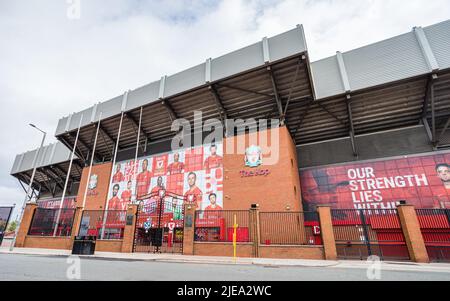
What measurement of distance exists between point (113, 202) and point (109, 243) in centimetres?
1320

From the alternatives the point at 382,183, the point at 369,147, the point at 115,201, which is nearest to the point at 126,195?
the point at 115,201

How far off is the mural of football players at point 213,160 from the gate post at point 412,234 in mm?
14903

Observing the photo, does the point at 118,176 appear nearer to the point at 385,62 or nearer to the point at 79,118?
the point at 79,118

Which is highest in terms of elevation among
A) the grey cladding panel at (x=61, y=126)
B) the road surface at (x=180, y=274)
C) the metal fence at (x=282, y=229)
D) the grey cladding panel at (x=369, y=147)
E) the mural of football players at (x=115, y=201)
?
the grey cladding panel at (x=61, y=126)

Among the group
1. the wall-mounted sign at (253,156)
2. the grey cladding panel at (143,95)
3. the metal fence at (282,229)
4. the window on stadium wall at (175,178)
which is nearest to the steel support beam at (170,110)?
the grey cladding panel at (143,95)

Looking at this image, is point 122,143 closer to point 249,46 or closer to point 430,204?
point 249,46

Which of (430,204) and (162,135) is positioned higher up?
(162,135)

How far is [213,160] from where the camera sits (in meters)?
23.2

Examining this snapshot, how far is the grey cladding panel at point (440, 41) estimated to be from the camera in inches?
667

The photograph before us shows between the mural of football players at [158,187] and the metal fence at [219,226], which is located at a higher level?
the mural of football players at [158,187]

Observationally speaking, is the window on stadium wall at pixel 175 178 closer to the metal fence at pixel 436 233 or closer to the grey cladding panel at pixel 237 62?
the grey cladding panel at pixel 237 62

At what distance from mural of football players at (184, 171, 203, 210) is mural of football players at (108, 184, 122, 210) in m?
9.67
